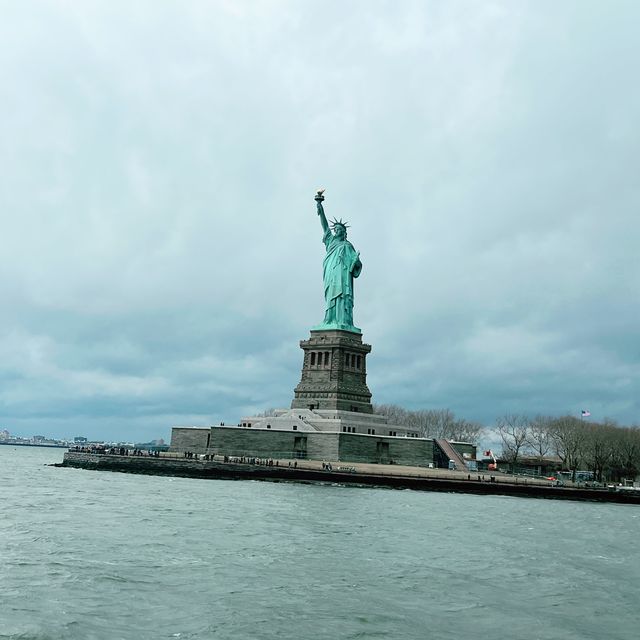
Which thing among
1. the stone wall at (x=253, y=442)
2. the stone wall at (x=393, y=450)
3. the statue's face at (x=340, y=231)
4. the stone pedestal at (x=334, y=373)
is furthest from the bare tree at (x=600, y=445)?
the statue's face at (x=340, y=231)

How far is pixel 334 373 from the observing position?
9012 cm

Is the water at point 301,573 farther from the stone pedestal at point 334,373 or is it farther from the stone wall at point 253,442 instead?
the stone pedestal at point 334,373

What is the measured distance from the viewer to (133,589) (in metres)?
22.3

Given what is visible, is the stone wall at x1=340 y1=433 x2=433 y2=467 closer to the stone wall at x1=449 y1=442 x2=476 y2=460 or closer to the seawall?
the seawall

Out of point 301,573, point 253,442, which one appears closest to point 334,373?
point 253,442

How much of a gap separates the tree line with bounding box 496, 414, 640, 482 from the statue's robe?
33.4 meters

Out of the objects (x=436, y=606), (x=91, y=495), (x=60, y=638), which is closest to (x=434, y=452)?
(x=91, y=495)

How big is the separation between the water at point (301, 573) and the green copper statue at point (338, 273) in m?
47.4

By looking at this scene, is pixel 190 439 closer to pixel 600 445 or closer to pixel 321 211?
pixel 321 211

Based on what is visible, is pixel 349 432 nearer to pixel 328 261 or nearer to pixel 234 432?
pixel 234 432

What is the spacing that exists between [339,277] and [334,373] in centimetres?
1208

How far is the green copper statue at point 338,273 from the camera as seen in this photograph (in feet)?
310

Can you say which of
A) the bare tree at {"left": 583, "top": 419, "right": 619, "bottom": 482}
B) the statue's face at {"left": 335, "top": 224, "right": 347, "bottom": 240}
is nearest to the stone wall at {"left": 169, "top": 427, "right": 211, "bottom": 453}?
the statue's face at {"left": 335, "top": 224, "right": 347, "bottom": 240}

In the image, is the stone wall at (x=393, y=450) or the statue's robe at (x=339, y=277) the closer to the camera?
the stone wall at (x=393, y=450)
